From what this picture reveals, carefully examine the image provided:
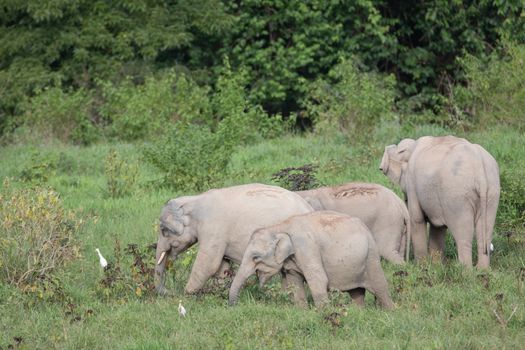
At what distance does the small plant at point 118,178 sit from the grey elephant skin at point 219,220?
4913 millimetres

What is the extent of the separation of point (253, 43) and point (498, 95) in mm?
10163

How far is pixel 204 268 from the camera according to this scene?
997 centimetres

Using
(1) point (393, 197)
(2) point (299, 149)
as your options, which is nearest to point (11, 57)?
(2) point (299, 149)

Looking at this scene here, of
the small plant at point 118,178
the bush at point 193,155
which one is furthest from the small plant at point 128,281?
the small plant at point 118,178

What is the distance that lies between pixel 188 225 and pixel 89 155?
28.2 ft

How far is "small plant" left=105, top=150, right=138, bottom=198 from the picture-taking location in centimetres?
1512

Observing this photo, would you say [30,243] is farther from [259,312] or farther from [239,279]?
[259,312]

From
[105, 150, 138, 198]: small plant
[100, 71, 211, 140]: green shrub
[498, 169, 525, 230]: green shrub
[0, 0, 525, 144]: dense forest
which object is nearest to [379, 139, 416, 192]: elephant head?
[498, 169, 525, 230]: green shrub

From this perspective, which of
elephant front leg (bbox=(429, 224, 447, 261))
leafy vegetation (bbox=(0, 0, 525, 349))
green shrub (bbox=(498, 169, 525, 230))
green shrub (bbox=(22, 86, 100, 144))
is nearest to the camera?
leafy vegetation (bbox=(0, 0, 525, 349))

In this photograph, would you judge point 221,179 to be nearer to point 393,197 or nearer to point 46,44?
point 393,197

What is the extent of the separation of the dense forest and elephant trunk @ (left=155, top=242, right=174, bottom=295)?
1467cm

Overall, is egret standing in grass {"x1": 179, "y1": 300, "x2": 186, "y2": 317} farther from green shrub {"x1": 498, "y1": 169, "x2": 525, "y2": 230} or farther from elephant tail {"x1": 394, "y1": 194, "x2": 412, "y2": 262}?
green shrub {"x1": 498, "y1": 169, "x2": 525, "y2": 230}

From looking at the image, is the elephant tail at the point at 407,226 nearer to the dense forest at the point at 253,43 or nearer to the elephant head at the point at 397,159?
the elephant head at the point at 397,159

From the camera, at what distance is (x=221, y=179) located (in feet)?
48.2
